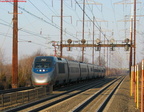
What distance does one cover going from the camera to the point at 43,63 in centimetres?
2711

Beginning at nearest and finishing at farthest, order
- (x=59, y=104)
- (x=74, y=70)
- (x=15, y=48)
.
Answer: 1. (x=59, y=104)
2. (x=15, y=48)
3. (x=74, y=70)

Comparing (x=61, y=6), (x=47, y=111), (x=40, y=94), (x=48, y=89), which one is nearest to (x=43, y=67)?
(x=48, y=89)

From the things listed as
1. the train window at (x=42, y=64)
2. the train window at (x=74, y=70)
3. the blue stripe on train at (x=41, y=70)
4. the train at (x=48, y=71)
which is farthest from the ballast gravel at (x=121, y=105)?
the train window at (x=74, y=70)

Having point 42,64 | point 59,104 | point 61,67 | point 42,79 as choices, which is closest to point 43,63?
point 42,64

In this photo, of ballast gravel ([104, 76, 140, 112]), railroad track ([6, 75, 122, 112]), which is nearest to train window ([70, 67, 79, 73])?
railroad track ([6, 75, 122, 112])

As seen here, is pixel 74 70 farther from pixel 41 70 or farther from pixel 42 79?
pixel 42 79

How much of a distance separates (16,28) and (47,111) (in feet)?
50.2

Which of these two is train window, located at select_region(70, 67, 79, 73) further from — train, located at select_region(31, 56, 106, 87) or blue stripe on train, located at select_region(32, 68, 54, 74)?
blue stripe on train, located at select_region(32, 68, 54, 74)

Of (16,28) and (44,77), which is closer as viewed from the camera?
(44,77)

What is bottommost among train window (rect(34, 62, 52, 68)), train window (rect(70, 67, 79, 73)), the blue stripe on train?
train window (rect(70, 67, 79, 73))

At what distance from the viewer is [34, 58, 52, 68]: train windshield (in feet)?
88.6

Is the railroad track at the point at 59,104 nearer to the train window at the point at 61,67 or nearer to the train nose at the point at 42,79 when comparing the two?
the train nose at the point at 42,79

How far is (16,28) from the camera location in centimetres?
2812

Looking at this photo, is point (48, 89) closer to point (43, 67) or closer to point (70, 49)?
point (43, 67)
